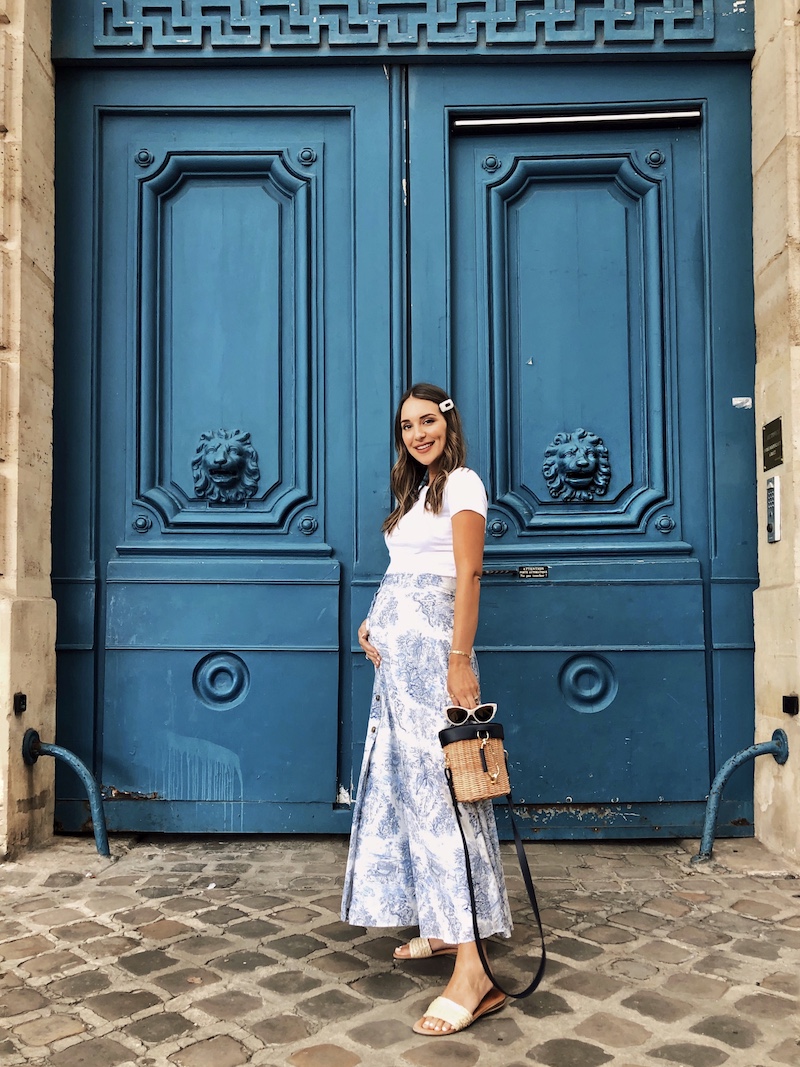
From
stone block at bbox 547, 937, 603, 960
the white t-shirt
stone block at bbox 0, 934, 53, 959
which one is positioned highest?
the white t-shirt

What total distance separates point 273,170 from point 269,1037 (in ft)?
11.2

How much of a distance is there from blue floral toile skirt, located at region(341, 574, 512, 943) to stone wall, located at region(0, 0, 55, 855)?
167cm

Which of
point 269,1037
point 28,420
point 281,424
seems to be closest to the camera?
point 269,1037

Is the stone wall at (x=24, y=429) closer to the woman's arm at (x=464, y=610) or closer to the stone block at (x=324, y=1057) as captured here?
the stone block at (x=324, y=1057)

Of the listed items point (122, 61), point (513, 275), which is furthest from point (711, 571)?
point (122, 61)

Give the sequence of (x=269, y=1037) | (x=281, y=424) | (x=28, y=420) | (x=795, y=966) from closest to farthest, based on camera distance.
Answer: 1. (x=269, y=1037)
2. (x=795, y=966)
3. (x=28, y=420)
4. (x=281, y=424)

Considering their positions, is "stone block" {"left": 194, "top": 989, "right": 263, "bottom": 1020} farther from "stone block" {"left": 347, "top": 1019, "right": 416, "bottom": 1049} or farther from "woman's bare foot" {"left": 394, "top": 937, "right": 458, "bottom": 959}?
"woman's bare foot" {"left": 394, "top": 937, "right": 458, "bottom": 959}

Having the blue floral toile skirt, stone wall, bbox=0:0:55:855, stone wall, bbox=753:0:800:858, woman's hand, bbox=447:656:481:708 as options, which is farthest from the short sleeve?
stone wall, bbox=0:0:55:855

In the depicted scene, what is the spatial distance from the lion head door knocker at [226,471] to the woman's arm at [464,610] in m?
1.75

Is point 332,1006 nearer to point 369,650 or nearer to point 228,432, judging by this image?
point 369,650

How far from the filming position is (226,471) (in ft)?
12.8

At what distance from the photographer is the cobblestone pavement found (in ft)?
6.93

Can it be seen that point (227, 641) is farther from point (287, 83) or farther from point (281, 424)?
point (287, 83)

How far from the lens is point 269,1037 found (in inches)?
85.0
